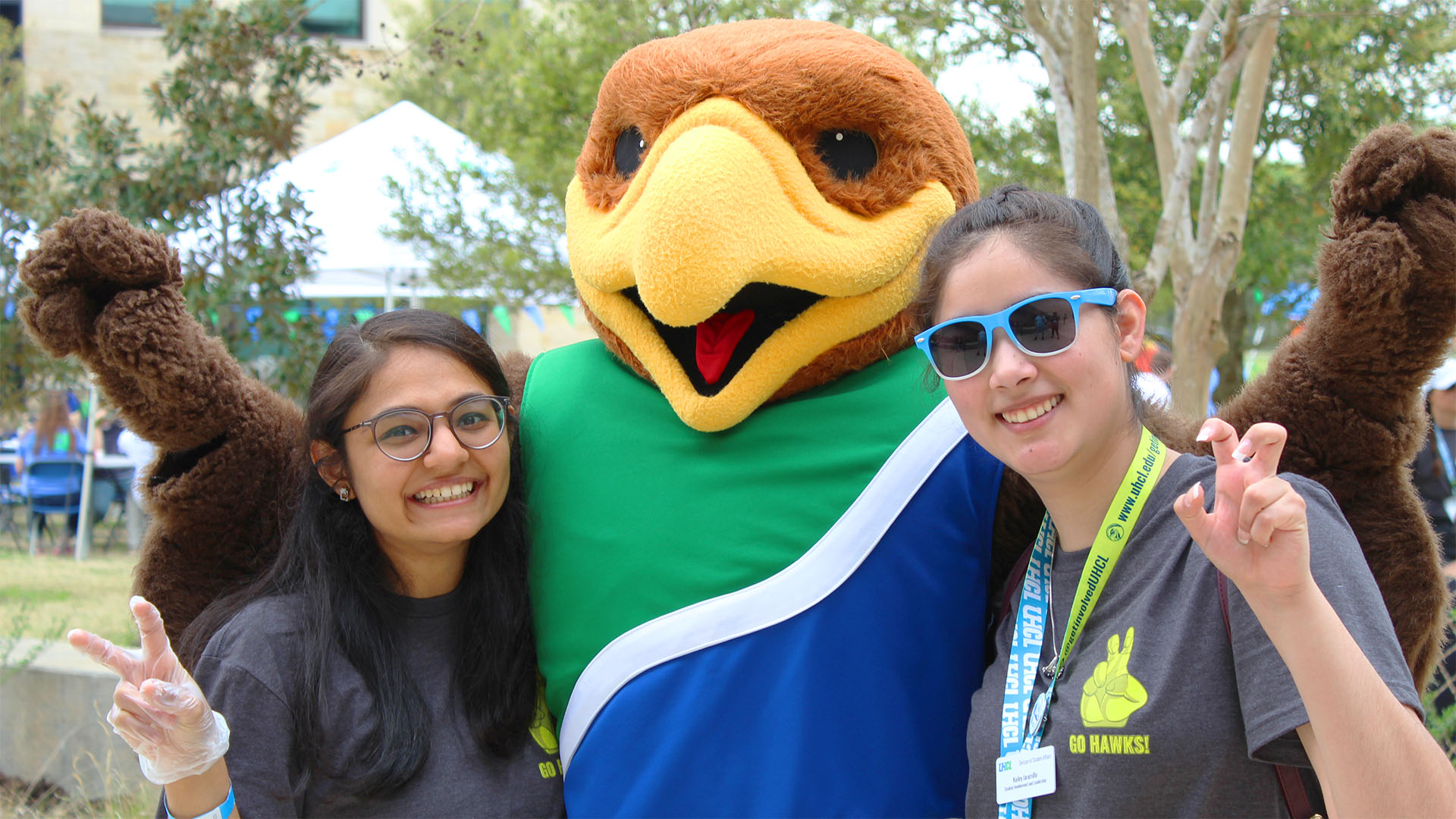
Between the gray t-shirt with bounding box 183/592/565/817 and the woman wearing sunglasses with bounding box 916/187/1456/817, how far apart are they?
2.80 feet

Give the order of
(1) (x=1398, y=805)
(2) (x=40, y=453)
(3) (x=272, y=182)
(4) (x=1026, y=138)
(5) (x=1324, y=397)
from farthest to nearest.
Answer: (2) (x=40, y=453), (4) (x=1026, y=138), (3) (x=272, y=182), (5) (x=1324, y=397), (1) (x=1398, y=805)

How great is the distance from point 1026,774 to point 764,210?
1067 millimetres

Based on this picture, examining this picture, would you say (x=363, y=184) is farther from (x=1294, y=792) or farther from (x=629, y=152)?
(x=1294, y=792)

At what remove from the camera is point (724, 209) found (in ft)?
6.74

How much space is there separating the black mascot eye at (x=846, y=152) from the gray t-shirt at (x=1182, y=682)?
0.88m

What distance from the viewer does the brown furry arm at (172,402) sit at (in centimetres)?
209

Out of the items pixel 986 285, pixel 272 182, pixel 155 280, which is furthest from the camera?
pixel 272 182

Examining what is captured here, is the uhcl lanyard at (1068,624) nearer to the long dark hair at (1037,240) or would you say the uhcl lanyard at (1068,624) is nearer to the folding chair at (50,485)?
the long dark hair at (1037,240)

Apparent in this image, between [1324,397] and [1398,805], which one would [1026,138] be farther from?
[1398,805]

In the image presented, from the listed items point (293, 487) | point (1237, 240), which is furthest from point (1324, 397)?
point (1237, 240)

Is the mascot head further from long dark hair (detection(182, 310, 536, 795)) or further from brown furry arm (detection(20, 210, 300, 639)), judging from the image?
brown furry arm (detection(20, 210, 300, 639))

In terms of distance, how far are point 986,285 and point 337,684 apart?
52.6 inches

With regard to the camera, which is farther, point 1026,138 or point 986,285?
point 1026,138

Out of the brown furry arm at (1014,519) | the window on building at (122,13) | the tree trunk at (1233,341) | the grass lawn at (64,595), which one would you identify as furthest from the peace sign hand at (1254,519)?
the window on building at (122,13)
